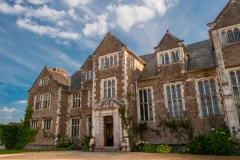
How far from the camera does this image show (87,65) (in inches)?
940

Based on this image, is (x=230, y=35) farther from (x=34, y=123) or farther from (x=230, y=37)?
(x=34, y=123)

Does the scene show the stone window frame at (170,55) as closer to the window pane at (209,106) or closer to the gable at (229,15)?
the gable at (229,15)

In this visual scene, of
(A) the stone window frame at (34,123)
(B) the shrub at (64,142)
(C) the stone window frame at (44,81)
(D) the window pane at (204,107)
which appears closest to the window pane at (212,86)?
(D) the window pane at (204,107)

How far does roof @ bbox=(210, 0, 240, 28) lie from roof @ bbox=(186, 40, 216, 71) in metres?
3.15

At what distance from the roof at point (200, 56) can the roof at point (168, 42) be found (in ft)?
7.60

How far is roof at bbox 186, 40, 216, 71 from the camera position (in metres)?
16.6

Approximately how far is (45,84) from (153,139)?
16.6 m

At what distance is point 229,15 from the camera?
15516 millimetres

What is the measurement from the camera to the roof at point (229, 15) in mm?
15219

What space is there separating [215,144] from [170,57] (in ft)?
29.5

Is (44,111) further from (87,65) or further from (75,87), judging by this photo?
(87,65)

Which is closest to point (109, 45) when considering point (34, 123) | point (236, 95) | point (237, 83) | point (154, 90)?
point (154, 90)

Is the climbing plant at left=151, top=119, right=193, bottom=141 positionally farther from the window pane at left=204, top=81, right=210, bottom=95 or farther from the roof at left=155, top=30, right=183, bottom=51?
the roof at left=155, top=30, right=183, bottom=51

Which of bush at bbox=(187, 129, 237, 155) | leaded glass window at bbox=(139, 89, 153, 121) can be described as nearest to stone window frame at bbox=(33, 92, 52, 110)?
leaded glass window at bbox=(139, 89, 153, 121)
